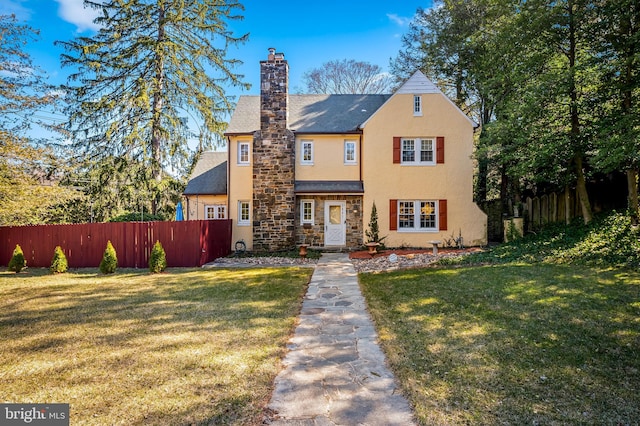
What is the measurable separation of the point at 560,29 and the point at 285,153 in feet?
35.0

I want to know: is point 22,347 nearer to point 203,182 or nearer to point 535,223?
point 203,182

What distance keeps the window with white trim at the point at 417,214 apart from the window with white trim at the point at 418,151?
1876 millimetres

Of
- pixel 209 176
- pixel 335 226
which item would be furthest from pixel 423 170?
pixel 209 176

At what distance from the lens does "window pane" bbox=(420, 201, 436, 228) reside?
14.8 m

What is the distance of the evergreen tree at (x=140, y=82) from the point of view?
1533 centimetres

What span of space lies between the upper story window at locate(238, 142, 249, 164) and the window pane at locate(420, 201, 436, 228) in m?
8.25

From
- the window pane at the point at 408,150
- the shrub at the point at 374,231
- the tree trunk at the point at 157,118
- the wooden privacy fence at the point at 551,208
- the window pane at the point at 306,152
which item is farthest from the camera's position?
the tree trunk at the point at 157,118

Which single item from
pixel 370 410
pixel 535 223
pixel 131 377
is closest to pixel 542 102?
pixel 535 223

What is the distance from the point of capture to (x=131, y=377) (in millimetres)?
3568

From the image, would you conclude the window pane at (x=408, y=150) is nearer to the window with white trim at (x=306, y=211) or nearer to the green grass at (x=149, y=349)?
the window with white trim at (x=306, y=211)

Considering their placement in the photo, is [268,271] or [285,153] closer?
[268,271]

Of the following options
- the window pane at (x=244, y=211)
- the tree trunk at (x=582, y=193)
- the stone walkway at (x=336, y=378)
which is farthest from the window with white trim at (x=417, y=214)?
the stone walkway at (x=336, y=378)

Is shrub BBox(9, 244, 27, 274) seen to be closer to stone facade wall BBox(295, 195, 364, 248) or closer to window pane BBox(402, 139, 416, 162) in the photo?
stone facade wall BBox(295, 195, 364, 248)

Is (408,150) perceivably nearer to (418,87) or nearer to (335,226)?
(418,87)
